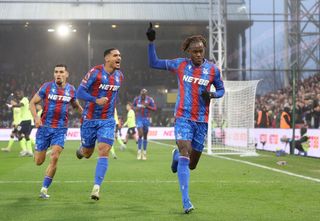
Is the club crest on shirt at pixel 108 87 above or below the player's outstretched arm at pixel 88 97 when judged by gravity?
above

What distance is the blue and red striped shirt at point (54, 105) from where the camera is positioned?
1030 centimetres

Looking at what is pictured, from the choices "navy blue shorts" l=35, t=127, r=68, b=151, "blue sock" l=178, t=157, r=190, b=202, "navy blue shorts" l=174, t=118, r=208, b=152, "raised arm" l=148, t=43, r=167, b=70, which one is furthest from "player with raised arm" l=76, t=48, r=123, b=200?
"blue sock" l=178, t=157, r=190, b=202

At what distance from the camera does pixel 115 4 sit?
4547 cm

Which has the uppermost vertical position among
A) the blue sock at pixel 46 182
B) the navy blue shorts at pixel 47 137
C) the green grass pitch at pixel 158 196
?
the navy blue shorts at pixel 47 137

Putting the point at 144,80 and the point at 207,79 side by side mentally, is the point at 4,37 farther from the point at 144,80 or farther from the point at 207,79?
the point at 207,79

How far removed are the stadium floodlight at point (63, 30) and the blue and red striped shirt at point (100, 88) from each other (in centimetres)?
3593

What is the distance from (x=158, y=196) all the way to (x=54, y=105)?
7.70 ft

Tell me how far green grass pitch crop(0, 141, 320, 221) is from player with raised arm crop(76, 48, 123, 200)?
0.84m

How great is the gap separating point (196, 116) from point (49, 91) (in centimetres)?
302

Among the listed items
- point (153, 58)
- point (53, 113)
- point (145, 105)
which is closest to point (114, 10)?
point (145, 105)

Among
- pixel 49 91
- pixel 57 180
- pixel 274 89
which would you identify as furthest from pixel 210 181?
pixel 274 89

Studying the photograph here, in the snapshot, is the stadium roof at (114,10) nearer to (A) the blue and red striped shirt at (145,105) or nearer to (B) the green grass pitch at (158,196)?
(A) the blue and red striped shirt at (145,105)

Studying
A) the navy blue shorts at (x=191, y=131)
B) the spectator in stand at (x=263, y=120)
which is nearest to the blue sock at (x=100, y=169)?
the navy blue shorts at (x=191, y=131)

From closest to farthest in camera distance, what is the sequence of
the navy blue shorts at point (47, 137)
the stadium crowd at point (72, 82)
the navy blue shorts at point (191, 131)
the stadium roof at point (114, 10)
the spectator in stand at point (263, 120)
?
1. the navy blue shorts at point (191, 131)
2. the navy blue shorts at point (47, 137)
3. the spectator in stand at point (263, 120)
4. the stadium crowd at point (72, 82)
5. the stadium roof at point (114, 10)
